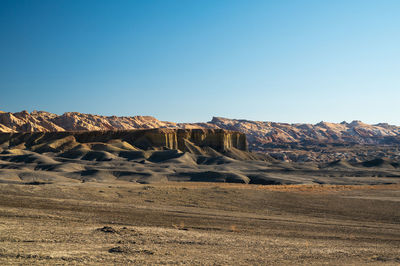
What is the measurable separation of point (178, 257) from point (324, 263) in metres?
4.35

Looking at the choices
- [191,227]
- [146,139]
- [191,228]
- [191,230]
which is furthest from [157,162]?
[191,230]

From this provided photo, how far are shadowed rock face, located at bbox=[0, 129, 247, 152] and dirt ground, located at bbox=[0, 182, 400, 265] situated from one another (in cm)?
6421

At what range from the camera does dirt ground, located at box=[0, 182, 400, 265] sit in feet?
36.7

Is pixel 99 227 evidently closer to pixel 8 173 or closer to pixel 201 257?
pixel 201 257

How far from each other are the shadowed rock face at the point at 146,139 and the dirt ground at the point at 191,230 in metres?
64.2

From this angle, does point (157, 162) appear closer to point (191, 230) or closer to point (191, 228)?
point (191, 228)

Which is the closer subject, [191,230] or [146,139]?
[191,230]

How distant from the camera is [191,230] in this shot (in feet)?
53.1

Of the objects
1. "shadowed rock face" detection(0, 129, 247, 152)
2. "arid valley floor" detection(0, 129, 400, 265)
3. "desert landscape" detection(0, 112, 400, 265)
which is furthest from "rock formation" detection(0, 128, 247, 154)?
"arid valley floor" detection(0, 129, 400, 265)

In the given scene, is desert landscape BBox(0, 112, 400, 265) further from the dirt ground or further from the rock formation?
the rock formation

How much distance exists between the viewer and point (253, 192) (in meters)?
32.7

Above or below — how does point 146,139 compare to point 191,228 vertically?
above

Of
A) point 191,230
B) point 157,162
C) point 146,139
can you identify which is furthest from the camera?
point 146,139

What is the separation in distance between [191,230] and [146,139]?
79.4 metres
